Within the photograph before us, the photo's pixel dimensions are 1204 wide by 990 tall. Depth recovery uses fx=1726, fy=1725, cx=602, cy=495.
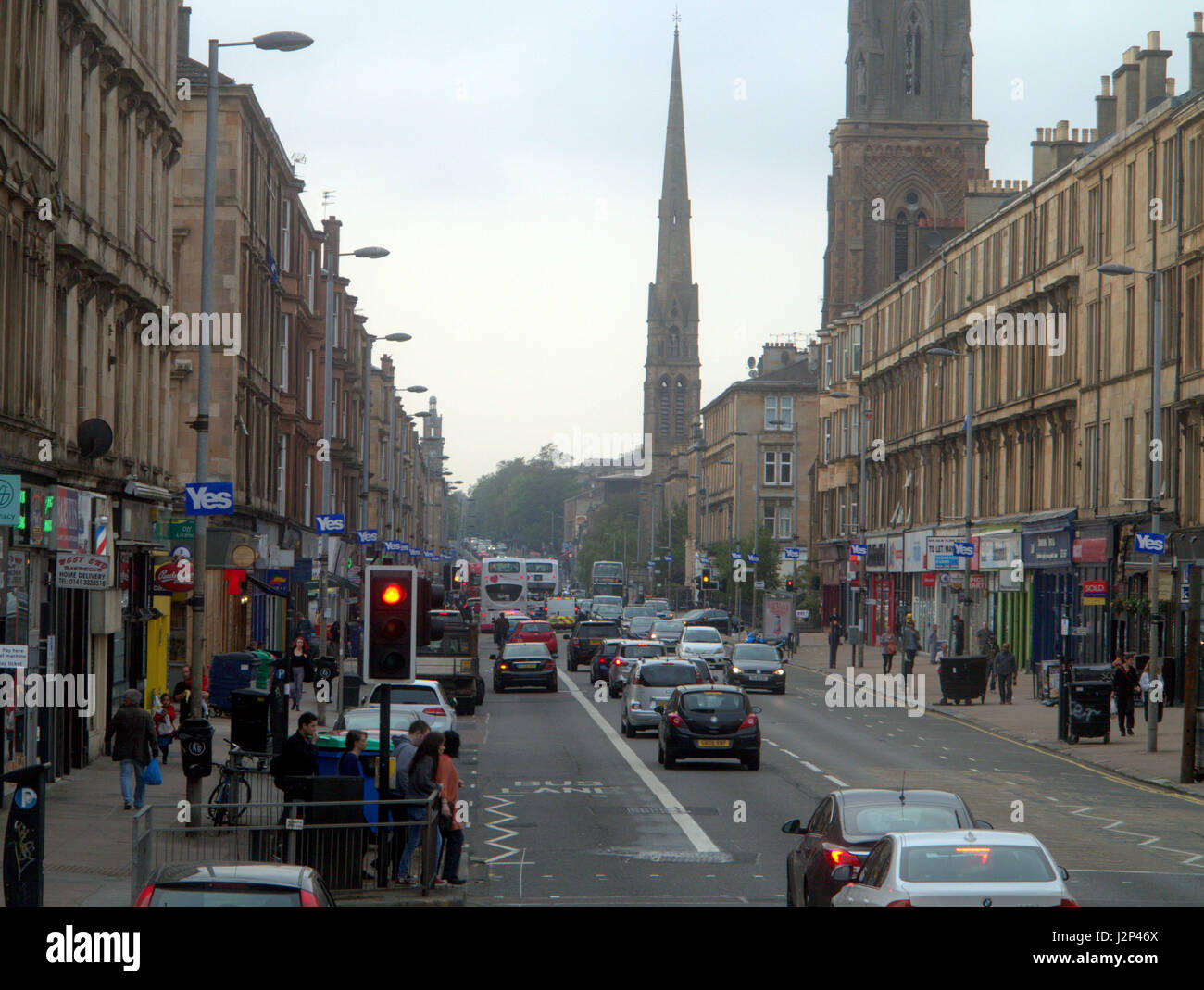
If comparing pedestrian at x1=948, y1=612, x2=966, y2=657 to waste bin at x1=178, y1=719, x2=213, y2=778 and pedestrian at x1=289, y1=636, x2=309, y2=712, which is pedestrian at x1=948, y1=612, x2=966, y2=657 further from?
waste bin at x1=178, y1=719, x2=213, y2=778

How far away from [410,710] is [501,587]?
65218 millimetres

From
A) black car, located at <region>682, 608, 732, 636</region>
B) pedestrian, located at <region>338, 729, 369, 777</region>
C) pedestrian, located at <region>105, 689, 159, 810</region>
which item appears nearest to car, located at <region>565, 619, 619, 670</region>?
black car, located at <region>682, 608, 732, 636</region>

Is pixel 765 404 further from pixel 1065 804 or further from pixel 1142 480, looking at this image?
pixel 1065 804

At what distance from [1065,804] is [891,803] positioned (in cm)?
1102

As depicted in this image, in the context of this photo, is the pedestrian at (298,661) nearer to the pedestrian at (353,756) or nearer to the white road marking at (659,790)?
the white road marking at (659,790)

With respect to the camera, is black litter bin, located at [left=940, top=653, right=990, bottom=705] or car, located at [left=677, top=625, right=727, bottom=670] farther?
car, located at [left=677, top=625, right=727, bottom=670]

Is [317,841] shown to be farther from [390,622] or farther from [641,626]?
[641,626]

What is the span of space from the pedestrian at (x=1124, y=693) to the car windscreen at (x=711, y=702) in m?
11.7

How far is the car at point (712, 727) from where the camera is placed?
1115 inches

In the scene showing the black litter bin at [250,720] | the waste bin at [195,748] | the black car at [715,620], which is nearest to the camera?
the waste bin at [195,748]

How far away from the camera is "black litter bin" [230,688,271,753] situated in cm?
2336

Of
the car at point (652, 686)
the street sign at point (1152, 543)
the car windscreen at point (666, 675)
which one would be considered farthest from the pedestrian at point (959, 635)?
the car windscreen at point (666, 675)

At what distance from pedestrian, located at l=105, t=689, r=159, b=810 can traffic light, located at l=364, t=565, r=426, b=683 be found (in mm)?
8130
